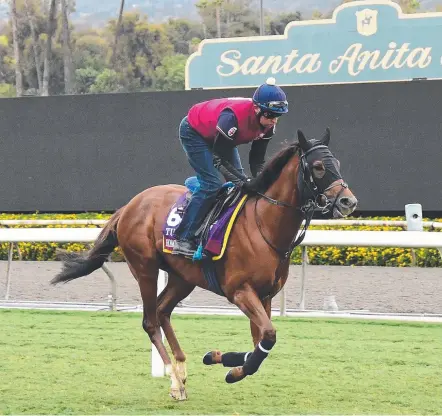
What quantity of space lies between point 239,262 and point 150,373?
1.32 m

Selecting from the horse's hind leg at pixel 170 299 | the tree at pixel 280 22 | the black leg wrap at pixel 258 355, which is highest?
the black leg wrap at pixel 258 355

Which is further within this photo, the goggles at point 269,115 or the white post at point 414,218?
the white post at point 414,218

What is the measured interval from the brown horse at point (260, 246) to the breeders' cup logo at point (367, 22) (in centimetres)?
917

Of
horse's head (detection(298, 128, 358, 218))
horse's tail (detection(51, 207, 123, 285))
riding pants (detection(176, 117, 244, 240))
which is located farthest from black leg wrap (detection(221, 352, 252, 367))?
horse's tail (detection(51, 207, 123, 285))

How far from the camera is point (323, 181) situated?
5.04 meters

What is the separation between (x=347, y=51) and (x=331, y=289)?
4.95 metres

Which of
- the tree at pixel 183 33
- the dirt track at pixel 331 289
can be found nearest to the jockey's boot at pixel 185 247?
the dirt track at pixel 331 289

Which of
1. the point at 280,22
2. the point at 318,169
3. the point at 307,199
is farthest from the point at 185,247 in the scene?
the point at 280,22

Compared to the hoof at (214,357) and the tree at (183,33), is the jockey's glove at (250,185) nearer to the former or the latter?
the hoof at (214,357)

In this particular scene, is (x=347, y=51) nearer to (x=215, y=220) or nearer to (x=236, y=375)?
(x=215, y=220)

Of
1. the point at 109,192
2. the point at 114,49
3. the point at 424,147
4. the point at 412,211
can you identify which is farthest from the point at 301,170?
the point at 114,49

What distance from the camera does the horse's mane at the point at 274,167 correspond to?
5.36 m

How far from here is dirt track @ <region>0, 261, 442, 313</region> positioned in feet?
32.6

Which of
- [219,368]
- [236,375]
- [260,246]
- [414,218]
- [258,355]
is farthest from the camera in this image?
[414,218]
